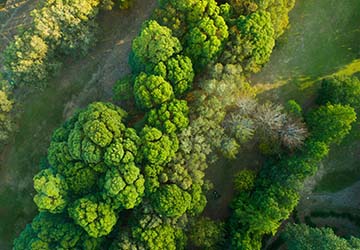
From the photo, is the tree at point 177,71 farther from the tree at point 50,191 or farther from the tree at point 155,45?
the tree at point 50,191

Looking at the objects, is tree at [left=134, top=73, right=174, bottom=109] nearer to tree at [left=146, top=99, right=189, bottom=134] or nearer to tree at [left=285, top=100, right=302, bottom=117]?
tree at [left=146, top=99, right=189, bottom=134]

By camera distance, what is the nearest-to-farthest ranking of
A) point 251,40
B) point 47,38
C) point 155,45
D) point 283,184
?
point 155,45, point 283,184, point 251,40, point 47,38

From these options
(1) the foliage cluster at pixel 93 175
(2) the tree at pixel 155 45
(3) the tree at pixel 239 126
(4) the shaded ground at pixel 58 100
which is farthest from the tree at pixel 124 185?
(4) the shaded ground at pixel 58 100

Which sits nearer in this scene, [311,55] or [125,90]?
[125,90]

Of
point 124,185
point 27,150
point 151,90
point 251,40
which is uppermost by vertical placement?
point 151,90

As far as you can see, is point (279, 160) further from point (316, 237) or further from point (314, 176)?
point (316, 237)

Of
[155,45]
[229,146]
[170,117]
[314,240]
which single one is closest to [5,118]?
[155,45]

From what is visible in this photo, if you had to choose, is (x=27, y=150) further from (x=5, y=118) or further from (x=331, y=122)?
(x=331, y=122)

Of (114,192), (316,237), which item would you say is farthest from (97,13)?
(316,237)
